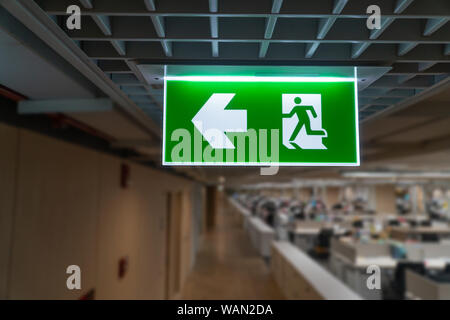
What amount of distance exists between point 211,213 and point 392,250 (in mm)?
12076

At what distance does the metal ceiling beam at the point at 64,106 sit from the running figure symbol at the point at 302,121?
1021 mm

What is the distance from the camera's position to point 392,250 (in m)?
6.27

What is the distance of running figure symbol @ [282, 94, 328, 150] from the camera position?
1.16 metres

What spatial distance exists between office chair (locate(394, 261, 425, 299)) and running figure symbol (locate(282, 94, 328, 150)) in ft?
17.4

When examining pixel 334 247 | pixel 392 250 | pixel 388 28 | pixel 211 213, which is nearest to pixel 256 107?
pixel 388 28

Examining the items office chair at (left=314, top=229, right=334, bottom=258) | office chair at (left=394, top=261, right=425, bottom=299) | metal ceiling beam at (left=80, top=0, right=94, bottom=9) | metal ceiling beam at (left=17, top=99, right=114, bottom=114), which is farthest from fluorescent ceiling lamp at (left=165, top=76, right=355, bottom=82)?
office chair at (left=314, top=229, right=334, bottom=258)

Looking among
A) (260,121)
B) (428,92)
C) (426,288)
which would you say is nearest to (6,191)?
(260,121)

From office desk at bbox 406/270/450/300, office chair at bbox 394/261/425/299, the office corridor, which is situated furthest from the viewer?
the office corridor

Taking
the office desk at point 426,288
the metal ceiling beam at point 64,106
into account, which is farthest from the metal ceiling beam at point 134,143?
the office desk at point 426,288

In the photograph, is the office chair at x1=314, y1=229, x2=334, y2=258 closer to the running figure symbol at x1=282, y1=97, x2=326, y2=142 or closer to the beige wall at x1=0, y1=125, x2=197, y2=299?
the beige wall at x1=0, y1=125, x2=197, y2=299

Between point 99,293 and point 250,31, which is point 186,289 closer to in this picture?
point 99,293

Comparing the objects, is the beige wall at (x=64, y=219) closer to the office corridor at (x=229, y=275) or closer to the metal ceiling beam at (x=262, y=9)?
the metal ceiling beam at (x=262, y=9)

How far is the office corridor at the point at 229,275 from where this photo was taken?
21.2 ft

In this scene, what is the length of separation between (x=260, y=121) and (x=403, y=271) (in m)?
5.51
